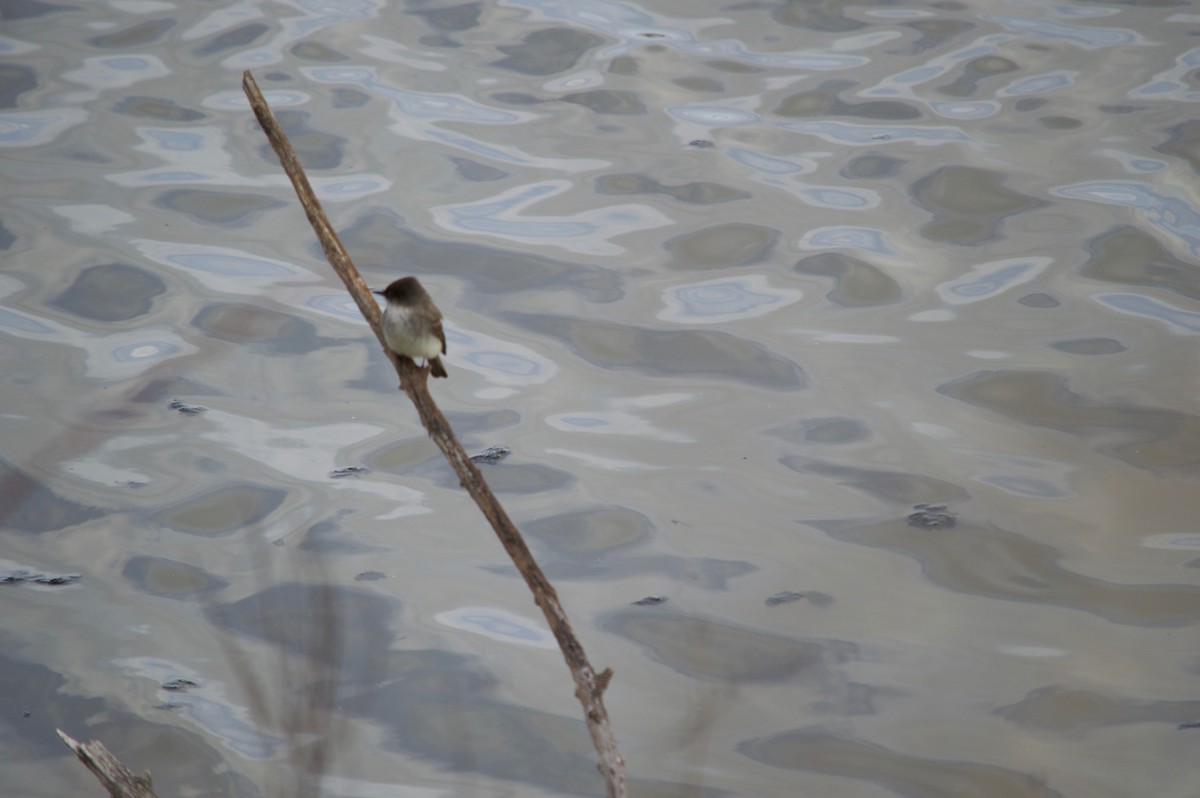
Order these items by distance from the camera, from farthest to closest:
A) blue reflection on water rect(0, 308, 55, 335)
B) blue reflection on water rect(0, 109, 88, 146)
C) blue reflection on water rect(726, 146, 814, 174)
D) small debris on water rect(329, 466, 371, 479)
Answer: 1. blue reflection on water rect(0, 109, 88, 146)
2. blue reflection on water rect(726, 146, 814, 174)
3. blue reflection on water rect(0, 308, 55, 335)
4. small debris on water rect(329, 466, 371, 479)

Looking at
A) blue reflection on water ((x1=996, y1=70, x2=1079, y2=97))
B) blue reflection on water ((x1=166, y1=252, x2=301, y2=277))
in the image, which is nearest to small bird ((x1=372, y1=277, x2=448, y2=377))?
blue reflection on water ((x1=166, y1=252, x2=301, y2=277))

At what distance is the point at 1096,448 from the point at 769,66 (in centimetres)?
216

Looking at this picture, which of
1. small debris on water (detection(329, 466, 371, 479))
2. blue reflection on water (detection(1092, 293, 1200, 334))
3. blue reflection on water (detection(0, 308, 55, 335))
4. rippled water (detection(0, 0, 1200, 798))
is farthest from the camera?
blue reflection on water (detection(0, 308, 55, 335))

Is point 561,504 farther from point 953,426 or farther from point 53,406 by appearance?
point 53,406

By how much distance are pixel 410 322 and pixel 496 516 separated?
30 centimetres

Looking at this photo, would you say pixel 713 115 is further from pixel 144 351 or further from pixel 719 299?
pixel 144 351

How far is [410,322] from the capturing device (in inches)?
58.7

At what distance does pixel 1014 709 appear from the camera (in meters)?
2.48

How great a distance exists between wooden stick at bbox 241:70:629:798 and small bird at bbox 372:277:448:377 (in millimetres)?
18

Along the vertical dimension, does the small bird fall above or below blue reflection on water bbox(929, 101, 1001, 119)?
above

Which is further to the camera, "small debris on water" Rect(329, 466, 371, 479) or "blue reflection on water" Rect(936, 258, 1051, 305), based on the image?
"blue reflection on water" Rect(936, 258, 1051, 305)

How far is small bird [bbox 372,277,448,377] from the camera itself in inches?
58.7

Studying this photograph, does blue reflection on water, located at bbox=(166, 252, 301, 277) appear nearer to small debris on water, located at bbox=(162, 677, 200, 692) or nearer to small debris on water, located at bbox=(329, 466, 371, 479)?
small debris on water, located at bbox=(329, 466, 371, 479)

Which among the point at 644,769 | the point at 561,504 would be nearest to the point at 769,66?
the point at 561,504
